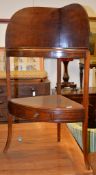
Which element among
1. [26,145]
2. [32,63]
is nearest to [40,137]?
[26,145]

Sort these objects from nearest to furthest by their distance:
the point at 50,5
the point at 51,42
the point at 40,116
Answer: the point at 40,116, the point at 51,42, the point at 50,5

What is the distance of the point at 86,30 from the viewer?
1.44 metres

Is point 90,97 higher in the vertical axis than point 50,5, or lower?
lower

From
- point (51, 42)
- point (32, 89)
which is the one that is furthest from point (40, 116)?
point (32, 89)

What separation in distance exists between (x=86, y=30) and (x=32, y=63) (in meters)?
1.73

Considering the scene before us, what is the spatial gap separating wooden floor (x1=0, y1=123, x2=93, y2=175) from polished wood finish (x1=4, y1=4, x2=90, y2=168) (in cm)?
9

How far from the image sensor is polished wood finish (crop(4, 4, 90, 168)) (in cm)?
137

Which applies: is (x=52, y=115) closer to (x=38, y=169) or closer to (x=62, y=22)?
(x=38, y=169)

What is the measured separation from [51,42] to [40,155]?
0.72m

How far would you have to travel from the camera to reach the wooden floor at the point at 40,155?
140 cm

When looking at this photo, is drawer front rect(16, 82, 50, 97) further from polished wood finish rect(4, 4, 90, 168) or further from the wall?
polished wood finish rect(4, 4, 90, 168)

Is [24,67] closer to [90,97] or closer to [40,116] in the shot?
[90,97]

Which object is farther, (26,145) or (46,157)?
(26,145)

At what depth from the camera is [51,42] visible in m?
1.71
